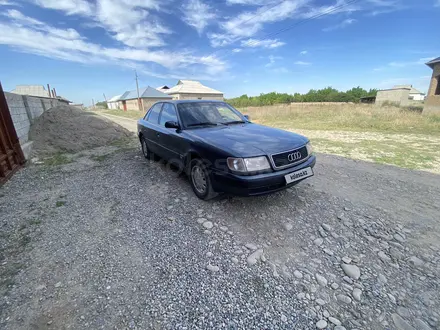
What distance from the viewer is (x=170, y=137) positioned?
3.66 meters

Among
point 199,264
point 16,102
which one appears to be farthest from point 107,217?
point 16,102

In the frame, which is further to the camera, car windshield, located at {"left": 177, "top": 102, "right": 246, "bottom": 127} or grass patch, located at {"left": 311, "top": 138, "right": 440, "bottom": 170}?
grass patch, located at {"left": 311, "top": 138, "right": 440, "bottom": 170}

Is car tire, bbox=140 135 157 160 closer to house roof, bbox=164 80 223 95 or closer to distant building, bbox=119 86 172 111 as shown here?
distant building, bbox=119 86 172 111

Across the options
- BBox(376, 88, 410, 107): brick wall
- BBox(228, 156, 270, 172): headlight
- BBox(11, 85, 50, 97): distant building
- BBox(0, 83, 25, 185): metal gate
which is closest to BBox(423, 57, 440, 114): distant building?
BBox(376, 88, 410, 107): brick wall

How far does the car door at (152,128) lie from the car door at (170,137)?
0.21 m

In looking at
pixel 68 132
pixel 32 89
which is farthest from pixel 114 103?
pixel 68 132

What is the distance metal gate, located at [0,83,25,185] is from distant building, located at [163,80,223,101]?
112 ft

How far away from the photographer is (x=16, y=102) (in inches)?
212

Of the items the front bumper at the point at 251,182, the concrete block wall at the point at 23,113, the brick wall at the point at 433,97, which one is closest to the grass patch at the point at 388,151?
the front bumper at the point at 251,182

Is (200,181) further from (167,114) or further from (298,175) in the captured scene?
(167,114)

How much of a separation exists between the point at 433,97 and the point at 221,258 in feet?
64.6

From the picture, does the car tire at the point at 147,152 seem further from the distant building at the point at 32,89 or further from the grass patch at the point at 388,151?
the distant building at the point at 32,89

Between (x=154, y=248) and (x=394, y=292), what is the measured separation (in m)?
2.23

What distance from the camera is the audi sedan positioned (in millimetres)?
2438
